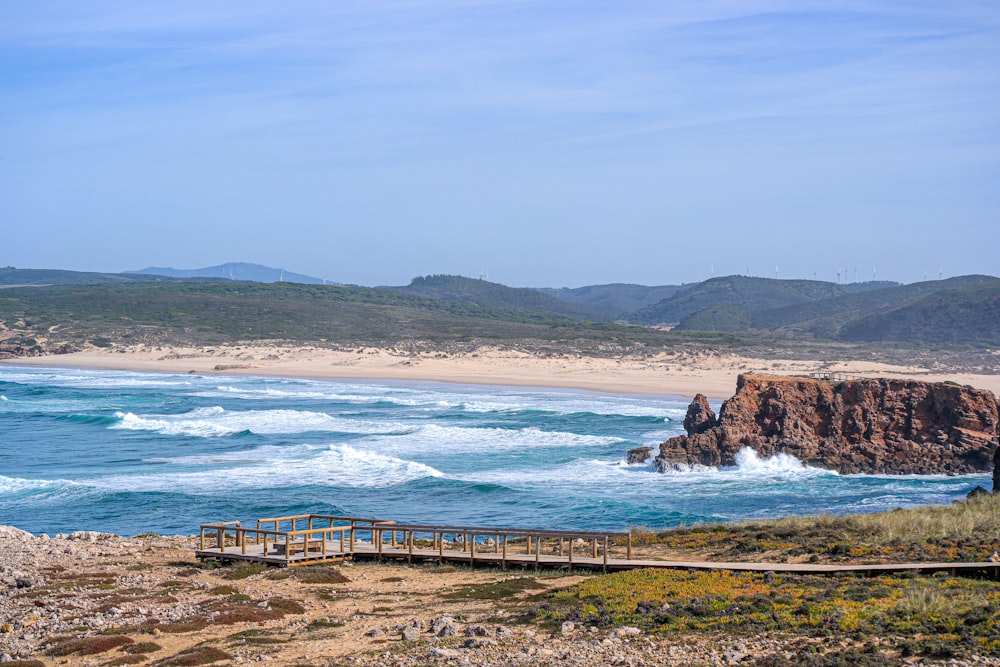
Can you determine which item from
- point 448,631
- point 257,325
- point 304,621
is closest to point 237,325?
point 257,325

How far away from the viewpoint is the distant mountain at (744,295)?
174m

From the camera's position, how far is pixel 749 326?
132500 mm

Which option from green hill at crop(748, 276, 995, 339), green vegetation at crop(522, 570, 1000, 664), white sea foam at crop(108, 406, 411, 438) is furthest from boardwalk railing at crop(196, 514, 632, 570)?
green hill at crop(748, 276, 995, 339)

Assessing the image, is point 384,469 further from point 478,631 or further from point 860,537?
point 478,631

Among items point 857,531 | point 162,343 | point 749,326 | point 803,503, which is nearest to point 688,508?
point 803,503

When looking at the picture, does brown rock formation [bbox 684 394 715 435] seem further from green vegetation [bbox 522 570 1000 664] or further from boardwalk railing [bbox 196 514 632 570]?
green vegetation [bbox 522 570 1000 664]

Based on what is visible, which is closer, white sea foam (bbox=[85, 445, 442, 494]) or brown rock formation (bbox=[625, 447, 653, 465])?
white sea foam (bbox=[85, 445, 442, 494])

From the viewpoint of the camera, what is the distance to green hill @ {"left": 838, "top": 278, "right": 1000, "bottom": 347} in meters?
91.9

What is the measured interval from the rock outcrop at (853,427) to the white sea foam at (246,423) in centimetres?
1369

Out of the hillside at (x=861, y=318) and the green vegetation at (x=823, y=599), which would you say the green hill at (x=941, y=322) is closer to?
the hillside at (x=861, y=318)

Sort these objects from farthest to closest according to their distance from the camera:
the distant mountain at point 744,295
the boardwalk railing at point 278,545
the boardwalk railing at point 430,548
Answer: the distant mountain at point 744,295
the boardwalk railing at point 278,545
the boardwalk railing at point 430,548

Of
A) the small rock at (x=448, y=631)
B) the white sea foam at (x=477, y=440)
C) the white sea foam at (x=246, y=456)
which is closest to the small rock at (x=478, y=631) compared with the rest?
the small rock at (x=448, y=631)

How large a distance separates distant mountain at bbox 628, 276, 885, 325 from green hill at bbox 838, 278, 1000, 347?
62.9m

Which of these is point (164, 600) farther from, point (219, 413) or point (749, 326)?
point (749, 326)
